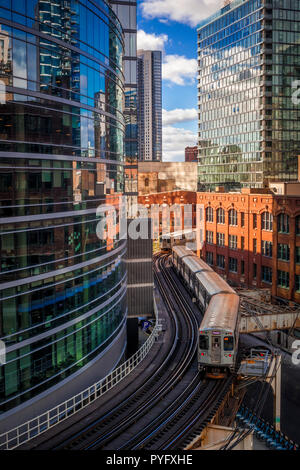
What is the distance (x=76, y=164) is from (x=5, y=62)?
7.26 meters

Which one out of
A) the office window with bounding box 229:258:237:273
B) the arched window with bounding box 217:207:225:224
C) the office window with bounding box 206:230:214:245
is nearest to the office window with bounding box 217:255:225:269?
the office window with bounding box 229:258:237:273

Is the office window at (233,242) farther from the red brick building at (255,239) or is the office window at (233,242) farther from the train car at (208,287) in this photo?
the train car at (208,287)

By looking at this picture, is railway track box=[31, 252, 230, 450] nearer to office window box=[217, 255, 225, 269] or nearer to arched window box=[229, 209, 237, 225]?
arched window box=[229, 209, 237, 225]

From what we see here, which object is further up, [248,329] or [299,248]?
[299,248]

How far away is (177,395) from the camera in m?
26.8

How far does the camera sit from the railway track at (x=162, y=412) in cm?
2116

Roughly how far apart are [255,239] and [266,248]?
2815mm

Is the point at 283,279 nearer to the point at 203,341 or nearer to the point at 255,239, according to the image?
the point at 255,239

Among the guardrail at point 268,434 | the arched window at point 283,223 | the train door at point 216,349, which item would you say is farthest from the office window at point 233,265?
the train door at point 216,349

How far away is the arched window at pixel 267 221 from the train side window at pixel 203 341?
30155 mm

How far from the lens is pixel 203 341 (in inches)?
1192

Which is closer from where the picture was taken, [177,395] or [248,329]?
[177,395]

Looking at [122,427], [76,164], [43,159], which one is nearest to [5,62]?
[43,159]

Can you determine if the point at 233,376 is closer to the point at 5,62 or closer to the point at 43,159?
the point at 43,159
